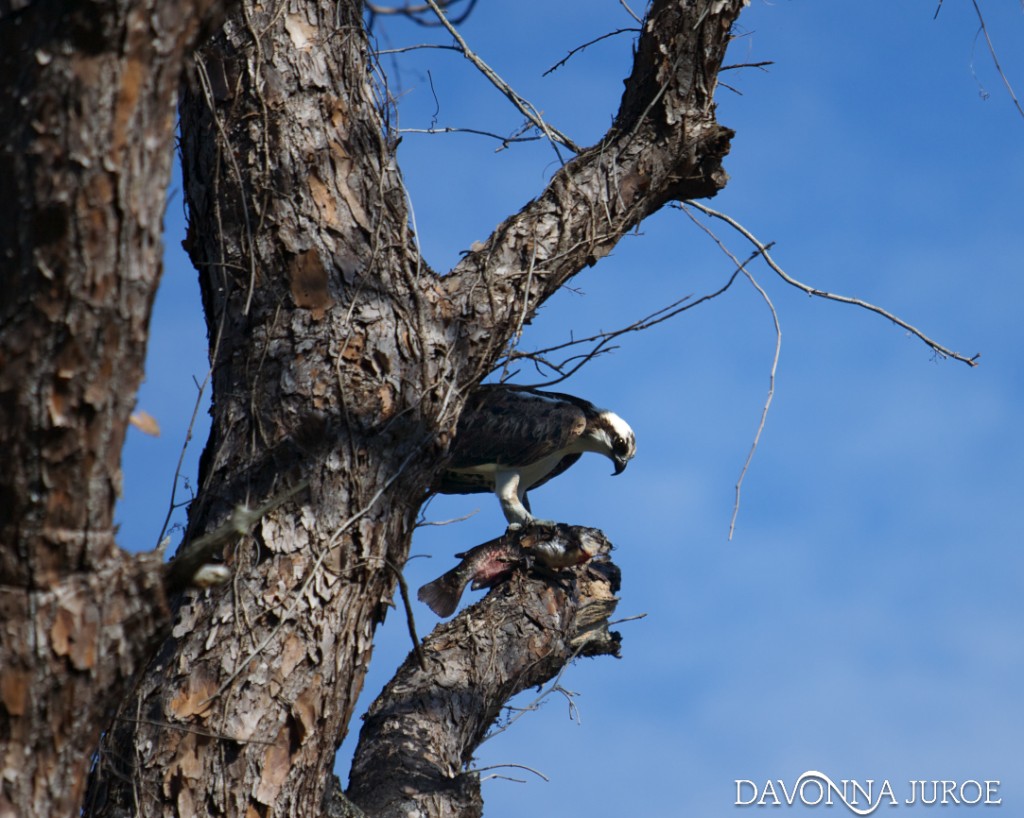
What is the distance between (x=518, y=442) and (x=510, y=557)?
79 cm

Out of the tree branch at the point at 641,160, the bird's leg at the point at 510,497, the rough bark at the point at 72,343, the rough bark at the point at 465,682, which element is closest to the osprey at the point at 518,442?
the bird's leg at the point at 510,497

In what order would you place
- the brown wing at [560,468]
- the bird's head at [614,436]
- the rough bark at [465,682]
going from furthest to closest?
the bird's head at [614,436]
the brown wing at [560,468]
the rough bark at [465,682]

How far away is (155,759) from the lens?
10.4ft

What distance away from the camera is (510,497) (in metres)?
6.24

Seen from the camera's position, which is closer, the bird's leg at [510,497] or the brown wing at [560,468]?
the bird's leg at [510,497]

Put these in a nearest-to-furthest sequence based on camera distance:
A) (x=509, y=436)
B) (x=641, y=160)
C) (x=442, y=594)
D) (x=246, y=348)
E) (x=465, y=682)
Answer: (x=246, y=348), (x=641, y=160), (x=465, y=682), (x=442, y=594), (x=509, y=436)

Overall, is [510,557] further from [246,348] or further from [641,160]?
[246,348]

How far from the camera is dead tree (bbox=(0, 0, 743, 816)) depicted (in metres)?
2.04

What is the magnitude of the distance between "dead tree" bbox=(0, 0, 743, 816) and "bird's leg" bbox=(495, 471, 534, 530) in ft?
5.23

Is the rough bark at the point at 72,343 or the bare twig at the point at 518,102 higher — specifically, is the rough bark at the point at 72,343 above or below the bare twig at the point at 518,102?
below

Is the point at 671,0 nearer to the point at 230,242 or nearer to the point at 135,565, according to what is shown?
the point at 230,242

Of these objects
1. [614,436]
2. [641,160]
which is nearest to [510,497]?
[614,436]

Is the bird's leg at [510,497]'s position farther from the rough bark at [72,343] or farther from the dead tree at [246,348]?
the rough bark at [72,343]

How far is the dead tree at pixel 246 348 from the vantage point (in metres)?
2.04
